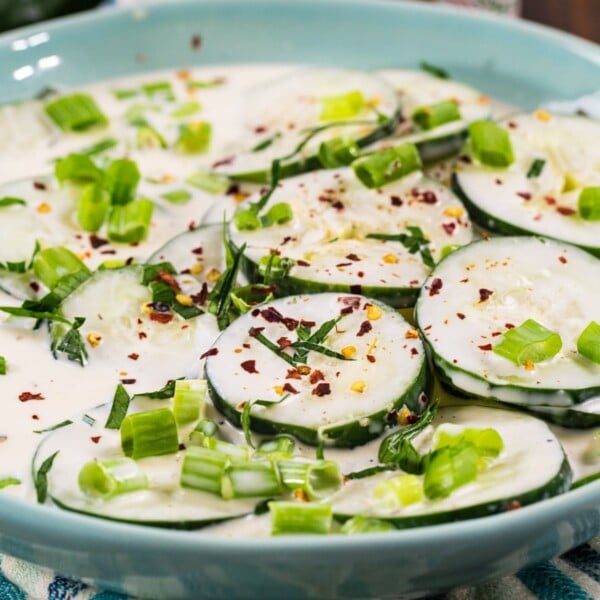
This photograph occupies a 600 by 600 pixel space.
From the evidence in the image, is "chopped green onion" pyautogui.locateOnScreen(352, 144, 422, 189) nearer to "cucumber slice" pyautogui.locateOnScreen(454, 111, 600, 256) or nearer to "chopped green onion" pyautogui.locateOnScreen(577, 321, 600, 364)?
"cucumber slice" pyautogui.locateOnScreen(454, 111, 600, 256)

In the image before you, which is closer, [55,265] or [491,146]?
[55,265]

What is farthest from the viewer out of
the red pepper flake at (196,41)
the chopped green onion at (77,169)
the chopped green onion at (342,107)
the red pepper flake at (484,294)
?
the red pepper flake at (196,41)

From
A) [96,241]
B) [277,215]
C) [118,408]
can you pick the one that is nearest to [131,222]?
[96,241]

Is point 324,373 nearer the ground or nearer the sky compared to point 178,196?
nearer the sky

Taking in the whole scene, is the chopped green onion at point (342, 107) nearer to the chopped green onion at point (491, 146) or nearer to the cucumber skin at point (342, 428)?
the chopped green onion at point (491, 146)

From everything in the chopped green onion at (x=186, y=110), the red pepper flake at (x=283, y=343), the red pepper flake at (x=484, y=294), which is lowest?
the chopped green onion at (x=186, y=110)

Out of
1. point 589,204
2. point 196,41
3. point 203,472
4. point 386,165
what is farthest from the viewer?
point 196,41

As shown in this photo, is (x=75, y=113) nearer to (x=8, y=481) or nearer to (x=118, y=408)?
(x=118, y=408)

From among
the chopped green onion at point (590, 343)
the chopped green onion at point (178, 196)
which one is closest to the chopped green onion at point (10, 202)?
the chopped green onion at point (178, 196)
